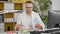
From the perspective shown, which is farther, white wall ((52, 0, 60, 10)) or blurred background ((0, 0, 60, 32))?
white wall ((52, 0, 60, 10))

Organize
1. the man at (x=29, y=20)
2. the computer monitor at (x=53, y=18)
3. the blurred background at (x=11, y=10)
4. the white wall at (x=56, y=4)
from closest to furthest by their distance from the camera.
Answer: the computer monitor at (x=53, y=18) → the man at (x=29, y=20) → the blurred background at (x=11, y=10) → the white wall at (x=56, y=4)

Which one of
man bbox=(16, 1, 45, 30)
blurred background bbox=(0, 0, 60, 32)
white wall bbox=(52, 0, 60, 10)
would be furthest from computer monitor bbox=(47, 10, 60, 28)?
white wall bbox=(52, 0, 60, 10)

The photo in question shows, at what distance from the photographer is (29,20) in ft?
8.23

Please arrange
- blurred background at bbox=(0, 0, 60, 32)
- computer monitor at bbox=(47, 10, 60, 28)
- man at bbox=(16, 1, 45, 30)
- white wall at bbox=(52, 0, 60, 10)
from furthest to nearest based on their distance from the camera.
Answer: white wall at bbox=(52, 0, 60, 10) < blurred background at bbox=(0, 0, 60, 32) < man at bbox=(16, 1, 45, 30) < computer monitor at bbox=(47, 10, 60, 28)

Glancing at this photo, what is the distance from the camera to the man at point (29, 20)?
2402 mm

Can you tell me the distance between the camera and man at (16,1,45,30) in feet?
7.88

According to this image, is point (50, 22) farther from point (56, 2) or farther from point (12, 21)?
point (56, 2)

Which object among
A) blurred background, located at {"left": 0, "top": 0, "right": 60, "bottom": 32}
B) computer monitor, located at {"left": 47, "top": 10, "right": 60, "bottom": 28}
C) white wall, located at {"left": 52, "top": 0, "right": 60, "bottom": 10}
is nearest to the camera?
computer monitor, located at {"left": 47, "top": 10, "right": 60, "bottom": 28}

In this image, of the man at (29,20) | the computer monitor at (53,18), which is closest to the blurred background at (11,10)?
the man at (29,20)

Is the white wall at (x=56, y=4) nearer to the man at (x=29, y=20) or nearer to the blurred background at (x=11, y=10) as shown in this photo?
the blurred background at (x=11, y=10)

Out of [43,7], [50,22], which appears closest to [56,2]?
[43,7]

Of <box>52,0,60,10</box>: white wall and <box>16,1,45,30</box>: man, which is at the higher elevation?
<box>52,0,60,10</box>: white wall

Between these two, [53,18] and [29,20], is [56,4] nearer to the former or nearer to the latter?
[29,20]

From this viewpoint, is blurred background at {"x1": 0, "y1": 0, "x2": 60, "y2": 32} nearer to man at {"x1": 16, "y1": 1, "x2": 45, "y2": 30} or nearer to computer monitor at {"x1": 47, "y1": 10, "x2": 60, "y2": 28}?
man at {"x1": 16, "y1": 1, "x2": 45, "y2": 30}
